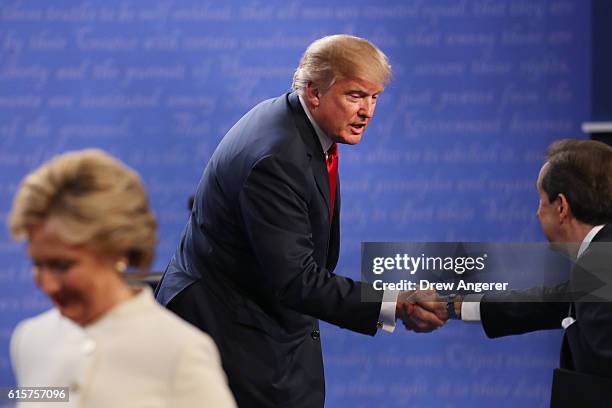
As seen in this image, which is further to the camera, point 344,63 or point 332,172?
point 332,172

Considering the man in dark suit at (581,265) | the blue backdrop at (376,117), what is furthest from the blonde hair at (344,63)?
the blue backdrop at (376,117)

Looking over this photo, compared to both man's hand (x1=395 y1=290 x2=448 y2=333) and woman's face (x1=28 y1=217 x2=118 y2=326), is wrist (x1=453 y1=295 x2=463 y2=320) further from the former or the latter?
woman's face (x1=28 y1=217 x2=118 y2=326)

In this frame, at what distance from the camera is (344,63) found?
2803 mm

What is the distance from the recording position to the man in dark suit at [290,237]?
2.72 m

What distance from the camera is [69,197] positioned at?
1.59m

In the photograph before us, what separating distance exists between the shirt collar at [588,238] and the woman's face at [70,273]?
1.41 m

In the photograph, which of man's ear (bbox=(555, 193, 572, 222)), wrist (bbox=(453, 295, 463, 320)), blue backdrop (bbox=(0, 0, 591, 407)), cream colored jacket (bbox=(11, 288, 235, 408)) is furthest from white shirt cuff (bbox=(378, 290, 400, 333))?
blue backdrop (bbox=(0, 0, 591, 407))

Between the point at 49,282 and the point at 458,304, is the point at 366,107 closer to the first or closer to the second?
the point at 458,304

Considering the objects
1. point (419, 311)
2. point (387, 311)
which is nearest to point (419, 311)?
point (419, 311)

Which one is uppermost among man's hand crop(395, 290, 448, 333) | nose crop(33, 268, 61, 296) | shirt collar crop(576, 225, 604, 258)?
shirt collar crop(576, 225, 604, 258)

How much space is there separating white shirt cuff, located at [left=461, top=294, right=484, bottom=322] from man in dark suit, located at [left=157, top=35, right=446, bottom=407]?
18 centimetres

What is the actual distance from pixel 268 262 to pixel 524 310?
79cm

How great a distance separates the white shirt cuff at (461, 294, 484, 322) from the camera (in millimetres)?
3070

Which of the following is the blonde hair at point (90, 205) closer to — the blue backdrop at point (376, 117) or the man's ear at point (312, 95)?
the man's ear at point (312, 95)
